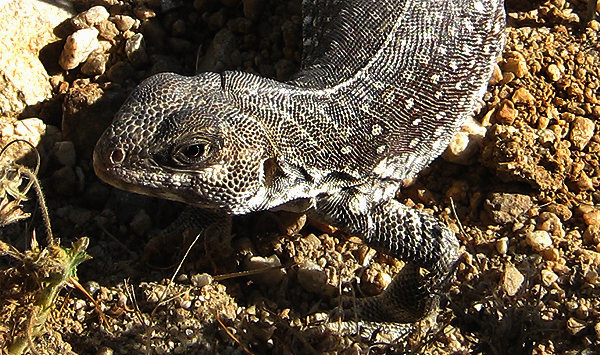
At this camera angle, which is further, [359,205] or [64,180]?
[64,180]

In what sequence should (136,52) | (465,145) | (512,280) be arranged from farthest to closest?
(136,52) < (465,145) < (512,280)

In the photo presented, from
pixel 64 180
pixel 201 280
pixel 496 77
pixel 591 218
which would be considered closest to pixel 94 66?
pixel 64 180

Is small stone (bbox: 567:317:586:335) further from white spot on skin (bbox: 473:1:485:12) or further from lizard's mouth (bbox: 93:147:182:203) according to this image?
lizard's mouth (bbox: 93:147:182:203)

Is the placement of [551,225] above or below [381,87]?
below

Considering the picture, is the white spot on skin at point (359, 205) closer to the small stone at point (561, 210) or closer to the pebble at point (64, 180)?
the small stone at point (561, 210)

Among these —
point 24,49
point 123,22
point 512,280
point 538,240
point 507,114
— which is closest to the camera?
point 512,280

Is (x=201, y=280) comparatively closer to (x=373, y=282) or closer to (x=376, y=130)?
(x=373, y=282)

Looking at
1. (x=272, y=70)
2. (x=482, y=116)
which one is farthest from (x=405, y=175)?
(x=272, y=70)
